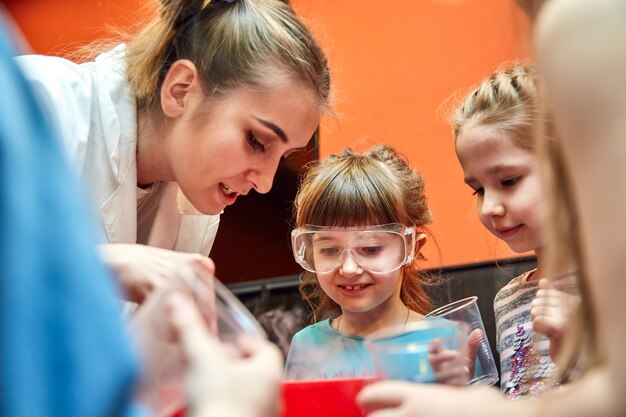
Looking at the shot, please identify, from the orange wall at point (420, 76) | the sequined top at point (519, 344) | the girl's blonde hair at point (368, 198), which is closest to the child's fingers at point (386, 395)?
the sequined top at point (519, 344)

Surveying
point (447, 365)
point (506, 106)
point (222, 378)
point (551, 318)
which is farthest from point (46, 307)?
point (506, 106)

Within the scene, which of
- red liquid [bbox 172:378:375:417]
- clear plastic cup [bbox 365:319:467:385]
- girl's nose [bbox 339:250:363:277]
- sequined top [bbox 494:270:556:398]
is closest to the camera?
clear plastic cup [bbox 365:319:467:385]

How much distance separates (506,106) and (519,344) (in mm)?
526

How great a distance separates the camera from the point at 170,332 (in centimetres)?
62

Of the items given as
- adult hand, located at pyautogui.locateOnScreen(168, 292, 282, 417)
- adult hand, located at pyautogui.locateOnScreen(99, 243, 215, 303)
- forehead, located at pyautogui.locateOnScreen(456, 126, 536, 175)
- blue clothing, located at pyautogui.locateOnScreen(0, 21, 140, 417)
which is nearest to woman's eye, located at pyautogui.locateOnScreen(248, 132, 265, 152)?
forehead, located at pyautogui.locateOnScreen(456, 126, 536, 175)

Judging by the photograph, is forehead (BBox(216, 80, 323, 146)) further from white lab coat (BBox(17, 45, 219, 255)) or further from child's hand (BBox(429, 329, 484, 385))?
child's hand (BBox(429, 329, 484, 385))

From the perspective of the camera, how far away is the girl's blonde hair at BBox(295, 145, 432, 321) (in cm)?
191

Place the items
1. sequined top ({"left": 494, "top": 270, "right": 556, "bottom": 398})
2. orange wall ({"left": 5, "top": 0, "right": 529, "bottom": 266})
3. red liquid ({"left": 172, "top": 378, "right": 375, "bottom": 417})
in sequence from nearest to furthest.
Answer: red liquid ({"left": 172, "top": 378, "right": 375, "bottom": 417}) < sequined top ({"left": 494, "top": 270, "right": 556, "bottom": 398}) < orange wall ({"left": 5, "top": 0, "right": 529, "bottom": 266})

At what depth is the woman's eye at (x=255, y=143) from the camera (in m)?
1.60

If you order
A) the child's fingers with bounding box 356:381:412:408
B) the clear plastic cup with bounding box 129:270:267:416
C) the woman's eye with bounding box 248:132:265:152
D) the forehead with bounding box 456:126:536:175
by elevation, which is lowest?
the forehead with bounding box 456:126:536:175

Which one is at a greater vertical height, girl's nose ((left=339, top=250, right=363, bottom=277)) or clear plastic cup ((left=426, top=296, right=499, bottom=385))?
clear plastic cup ((left=426, top=296, right=499, bottom=385))

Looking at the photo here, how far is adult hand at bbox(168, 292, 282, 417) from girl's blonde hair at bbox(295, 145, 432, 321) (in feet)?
4.32

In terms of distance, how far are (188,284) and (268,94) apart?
990mm

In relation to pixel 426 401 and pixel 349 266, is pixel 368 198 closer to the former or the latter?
pixel 349 266
